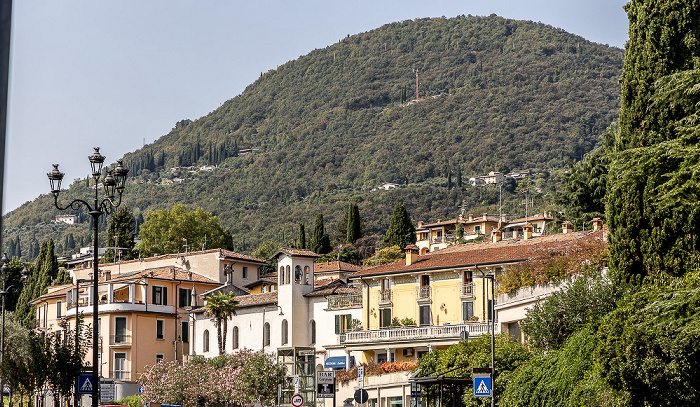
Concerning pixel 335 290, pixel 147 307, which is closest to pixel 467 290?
pixel 335 290

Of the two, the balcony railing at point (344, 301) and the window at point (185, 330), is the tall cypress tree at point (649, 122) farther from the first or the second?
the window at point (185, 330)

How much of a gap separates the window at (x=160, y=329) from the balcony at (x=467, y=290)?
3346 centimetres

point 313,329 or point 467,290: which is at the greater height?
point 467,290

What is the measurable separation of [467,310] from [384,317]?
7.34m

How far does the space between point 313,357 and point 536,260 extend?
81.2ft

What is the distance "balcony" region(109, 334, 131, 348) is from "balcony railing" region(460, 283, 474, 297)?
33478 mm

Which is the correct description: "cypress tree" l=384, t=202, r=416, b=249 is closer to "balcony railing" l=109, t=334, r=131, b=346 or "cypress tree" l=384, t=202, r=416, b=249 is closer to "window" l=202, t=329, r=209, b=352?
"window" l=202, t=329, r=209, b=352

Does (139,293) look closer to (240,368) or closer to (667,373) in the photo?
(240,368)

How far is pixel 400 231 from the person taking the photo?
388 feet

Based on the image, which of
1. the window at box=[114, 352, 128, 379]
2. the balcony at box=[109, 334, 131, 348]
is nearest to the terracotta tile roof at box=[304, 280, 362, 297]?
the balcony at box=[109, 334, 131, 348]

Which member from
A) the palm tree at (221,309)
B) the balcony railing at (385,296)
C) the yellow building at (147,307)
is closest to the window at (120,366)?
the yellow building at (147,307)

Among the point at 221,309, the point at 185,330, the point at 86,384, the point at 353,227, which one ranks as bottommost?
the point at 86,384

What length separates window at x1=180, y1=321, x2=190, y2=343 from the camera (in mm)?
83875

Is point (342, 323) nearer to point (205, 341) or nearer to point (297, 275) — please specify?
point (297, 275)
